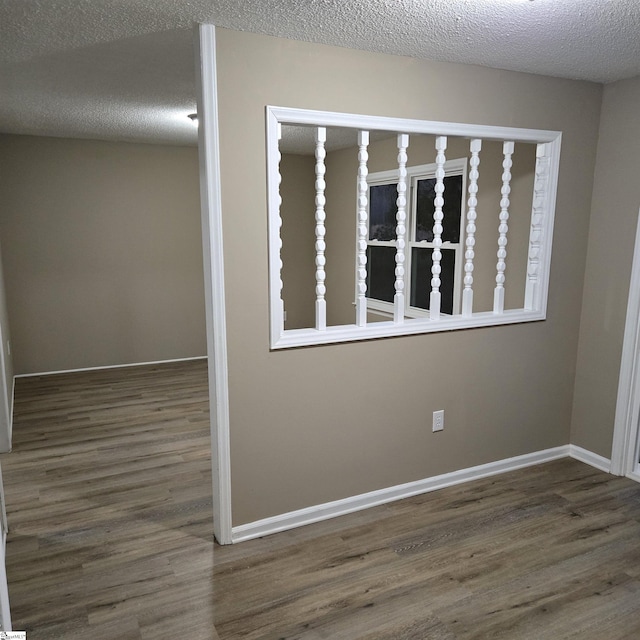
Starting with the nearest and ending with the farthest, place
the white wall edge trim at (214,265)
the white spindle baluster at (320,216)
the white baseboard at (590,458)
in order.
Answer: the white wall edge trim at (214,265) → the white spindle baluster at (320,216) → the white baseboard at (590,458)

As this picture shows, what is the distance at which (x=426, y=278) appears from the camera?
4742 millimetres

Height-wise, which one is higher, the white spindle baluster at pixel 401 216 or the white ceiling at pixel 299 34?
the white ceiling at pixel 299 34

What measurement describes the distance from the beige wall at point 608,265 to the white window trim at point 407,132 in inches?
12.9

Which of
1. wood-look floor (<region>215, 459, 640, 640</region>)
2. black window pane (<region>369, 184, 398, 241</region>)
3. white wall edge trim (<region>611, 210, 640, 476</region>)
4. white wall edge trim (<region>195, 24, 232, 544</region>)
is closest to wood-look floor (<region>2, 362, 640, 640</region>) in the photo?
wood-look floor (<region>215, 459, 640, 640</region>)

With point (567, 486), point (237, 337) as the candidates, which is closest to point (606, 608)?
point (567, 486)

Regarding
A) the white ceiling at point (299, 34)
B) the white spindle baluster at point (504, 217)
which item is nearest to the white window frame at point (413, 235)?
the white spindle baluster at point (504, 217)

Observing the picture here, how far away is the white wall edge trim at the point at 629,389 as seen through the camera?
3.10m

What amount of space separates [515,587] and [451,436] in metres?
0.96

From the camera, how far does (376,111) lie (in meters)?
2.59

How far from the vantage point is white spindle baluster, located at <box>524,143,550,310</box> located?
3119 mm

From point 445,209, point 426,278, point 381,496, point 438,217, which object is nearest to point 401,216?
point 438,217

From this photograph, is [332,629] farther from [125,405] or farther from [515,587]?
[125,405]

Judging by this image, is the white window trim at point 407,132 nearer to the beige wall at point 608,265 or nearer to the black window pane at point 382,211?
the beige wall at point 608,265

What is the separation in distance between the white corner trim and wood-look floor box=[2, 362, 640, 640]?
5 centimetres
